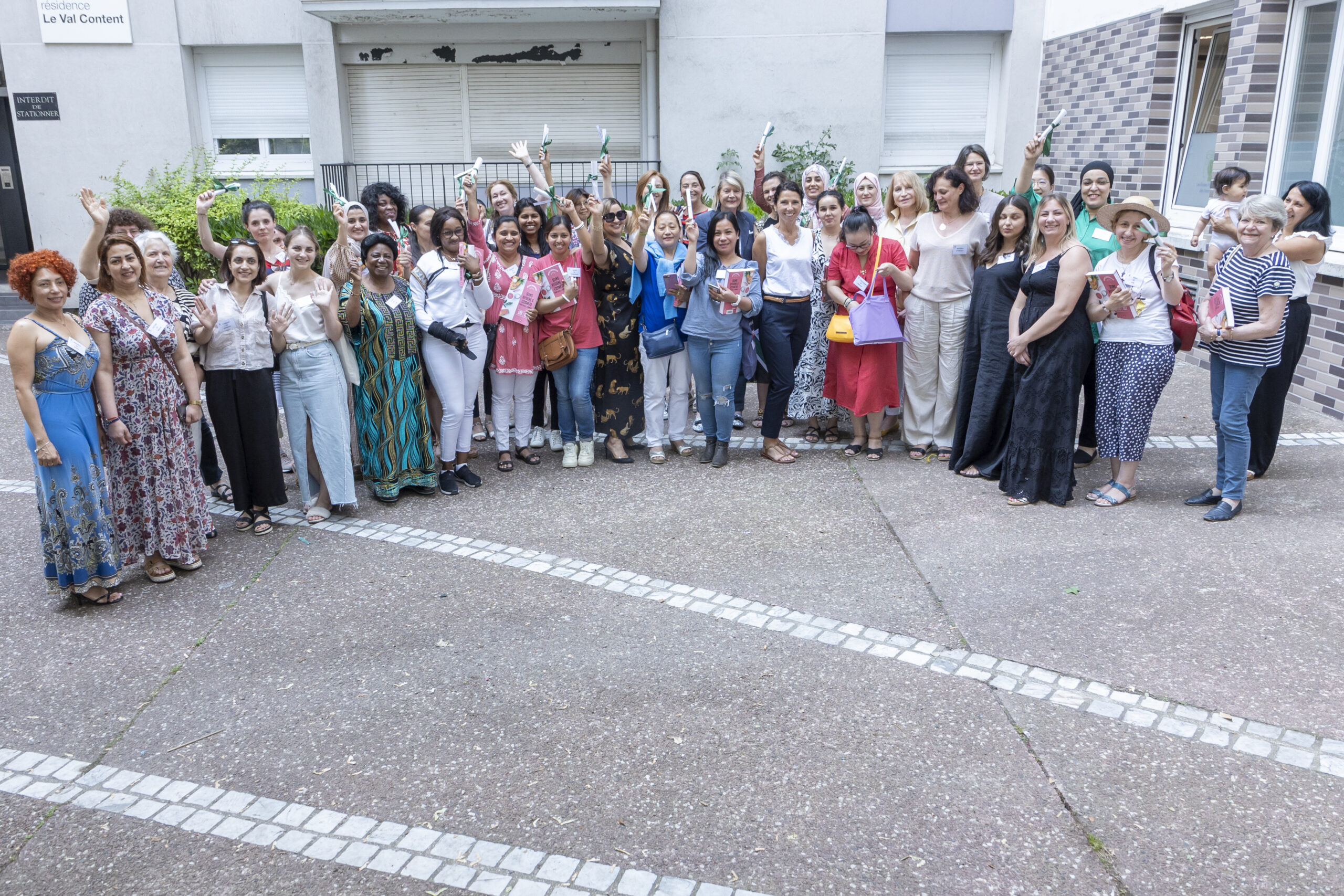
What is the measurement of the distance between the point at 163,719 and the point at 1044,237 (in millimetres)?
5212

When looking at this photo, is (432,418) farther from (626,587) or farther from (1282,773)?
(1282,773)

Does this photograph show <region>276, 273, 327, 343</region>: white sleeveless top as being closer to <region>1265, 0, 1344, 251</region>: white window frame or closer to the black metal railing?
<region>1265, 0, 1344, 251</region>: white window frame

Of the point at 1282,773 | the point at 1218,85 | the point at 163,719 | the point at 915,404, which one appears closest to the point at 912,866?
the point at 1282,773

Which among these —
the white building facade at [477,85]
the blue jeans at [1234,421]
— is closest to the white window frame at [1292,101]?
the blue jeans at [1234,421]

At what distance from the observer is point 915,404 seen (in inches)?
271

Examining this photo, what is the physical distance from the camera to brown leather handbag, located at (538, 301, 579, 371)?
6586mm

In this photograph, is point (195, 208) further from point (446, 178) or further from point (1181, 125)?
point (1181, 125)

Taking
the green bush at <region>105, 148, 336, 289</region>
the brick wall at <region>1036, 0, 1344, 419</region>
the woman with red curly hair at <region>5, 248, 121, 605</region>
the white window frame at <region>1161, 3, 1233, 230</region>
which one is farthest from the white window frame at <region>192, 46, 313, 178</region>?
the white window frame at <region>1161, 3, 1233, 230</region>

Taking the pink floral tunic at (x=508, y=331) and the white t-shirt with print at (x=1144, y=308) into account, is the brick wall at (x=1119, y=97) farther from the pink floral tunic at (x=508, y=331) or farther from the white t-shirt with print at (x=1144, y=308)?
the pink floral tunic at (x=508, y=331)

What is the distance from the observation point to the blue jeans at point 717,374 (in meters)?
6.59

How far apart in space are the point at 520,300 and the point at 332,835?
398 cm

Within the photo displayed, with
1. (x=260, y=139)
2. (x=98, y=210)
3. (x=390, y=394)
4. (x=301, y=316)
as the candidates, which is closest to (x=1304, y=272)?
(x=390, y=394)

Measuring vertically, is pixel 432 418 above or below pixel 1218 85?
below

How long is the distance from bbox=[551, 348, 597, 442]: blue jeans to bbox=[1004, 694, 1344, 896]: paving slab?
12.8 ft
